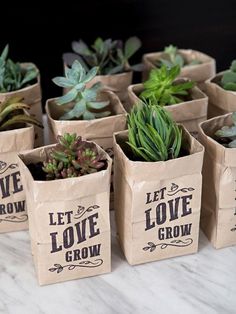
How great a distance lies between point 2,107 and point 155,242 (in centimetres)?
32

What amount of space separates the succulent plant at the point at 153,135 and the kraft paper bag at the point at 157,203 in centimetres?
2

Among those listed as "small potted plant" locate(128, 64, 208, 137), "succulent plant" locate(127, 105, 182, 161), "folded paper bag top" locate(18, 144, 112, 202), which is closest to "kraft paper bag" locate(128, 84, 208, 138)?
"small potted plant" locate(128, 64, 208, 137)

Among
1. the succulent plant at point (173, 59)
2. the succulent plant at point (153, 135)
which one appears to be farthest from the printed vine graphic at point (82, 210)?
the succulent plant at point (173, 59)

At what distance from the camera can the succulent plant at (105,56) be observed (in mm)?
1214

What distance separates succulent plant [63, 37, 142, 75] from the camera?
1.21m

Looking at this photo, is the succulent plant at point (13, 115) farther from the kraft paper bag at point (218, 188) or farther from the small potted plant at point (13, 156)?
the kraft paper bag at point (218, 188)

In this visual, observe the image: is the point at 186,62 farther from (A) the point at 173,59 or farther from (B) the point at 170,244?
(B) the point at 170,244

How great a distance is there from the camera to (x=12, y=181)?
0.99 meters

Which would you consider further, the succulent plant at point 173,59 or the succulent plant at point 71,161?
the succulent plant at point 173,59

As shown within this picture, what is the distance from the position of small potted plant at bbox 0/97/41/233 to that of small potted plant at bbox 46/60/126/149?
0.17 feet

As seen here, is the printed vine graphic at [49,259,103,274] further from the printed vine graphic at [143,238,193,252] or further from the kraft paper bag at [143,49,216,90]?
the kraft paper bag at [143,49,216,90]

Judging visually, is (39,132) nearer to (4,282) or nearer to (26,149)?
(26,149)

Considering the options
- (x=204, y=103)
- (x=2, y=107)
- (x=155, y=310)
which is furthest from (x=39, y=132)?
(x=155, y=310)

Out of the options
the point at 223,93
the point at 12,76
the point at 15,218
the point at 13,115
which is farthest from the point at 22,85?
the point at 223,93
